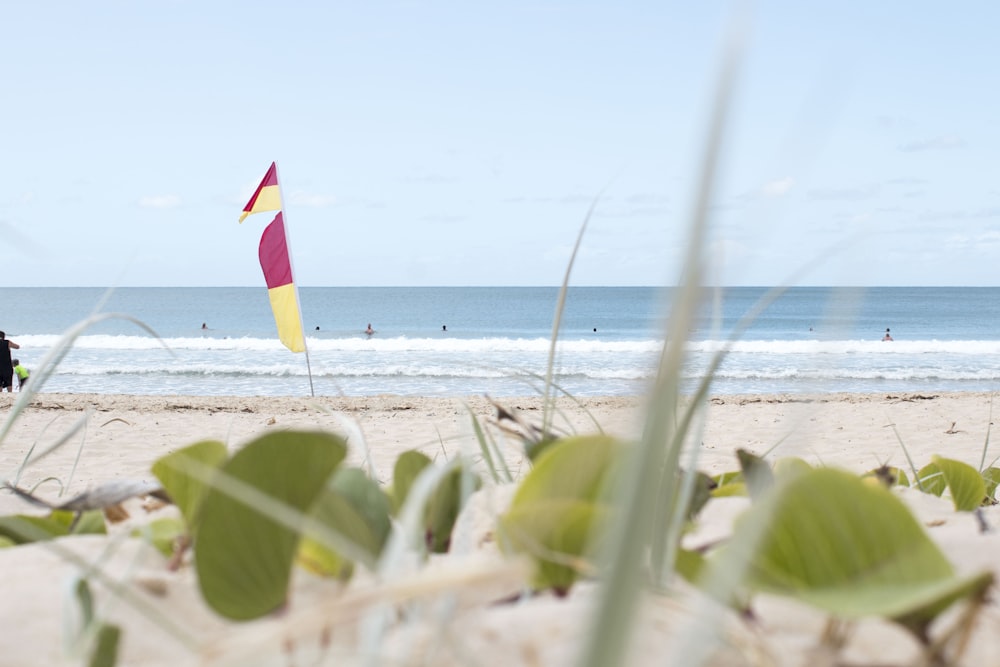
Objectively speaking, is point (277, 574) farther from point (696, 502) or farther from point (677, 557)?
point (696, 502)

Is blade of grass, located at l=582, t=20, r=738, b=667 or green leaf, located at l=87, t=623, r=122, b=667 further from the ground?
blade of grass, located at l=582, t=20, r=738, b=667

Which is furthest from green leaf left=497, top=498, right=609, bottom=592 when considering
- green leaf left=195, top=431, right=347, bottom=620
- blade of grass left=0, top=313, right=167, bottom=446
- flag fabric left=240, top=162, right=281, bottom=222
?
flag fabric left=240, top=162, right=281, bottom=222

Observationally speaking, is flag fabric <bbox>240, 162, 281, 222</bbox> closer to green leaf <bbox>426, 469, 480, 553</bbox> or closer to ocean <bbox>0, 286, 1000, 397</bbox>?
ocean <bbox>0, 286, 1000, 397</bbox>

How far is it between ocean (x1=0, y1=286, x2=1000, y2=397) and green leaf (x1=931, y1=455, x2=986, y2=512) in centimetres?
18

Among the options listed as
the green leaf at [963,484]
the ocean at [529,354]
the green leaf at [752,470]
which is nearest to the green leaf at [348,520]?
the ocean at [529,354]

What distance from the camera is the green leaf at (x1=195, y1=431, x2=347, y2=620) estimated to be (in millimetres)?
400

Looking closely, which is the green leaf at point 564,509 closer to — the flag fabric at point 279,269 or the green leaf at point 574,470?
the green leaf at point 574,470


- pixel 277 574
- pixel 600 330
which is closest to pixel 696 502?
pixel 277 574

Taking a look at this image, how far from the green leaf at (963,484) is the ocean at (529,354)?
0.18 meters

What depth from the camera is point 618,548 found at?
218mm

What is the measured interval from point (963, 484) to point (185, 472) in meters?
0.83

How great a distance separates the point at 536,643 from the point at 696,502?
331 millimetres

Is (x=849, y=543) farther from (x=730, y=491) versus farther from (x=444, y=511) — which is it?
(x=730, y=491)

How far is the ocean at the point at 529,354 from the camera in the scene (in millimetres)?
633
